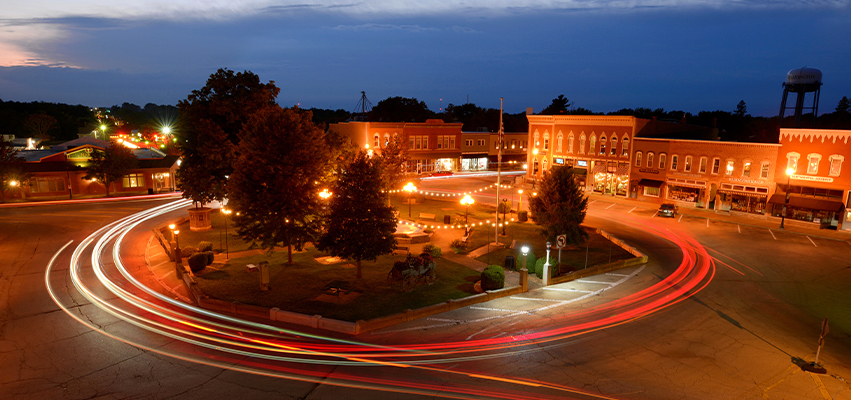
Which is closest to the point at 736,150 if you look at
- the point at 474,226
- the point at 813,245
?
the point at 813,245

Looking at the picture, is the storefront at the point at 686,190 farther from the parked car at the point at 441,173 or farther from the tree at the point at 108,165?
the tree at the point at 108,165

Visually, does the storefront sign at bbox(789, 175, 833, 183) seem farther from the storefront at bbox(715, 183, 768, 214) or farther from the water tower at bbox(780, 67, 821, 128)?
the water tower at bbox(780, 67, 821, 128)

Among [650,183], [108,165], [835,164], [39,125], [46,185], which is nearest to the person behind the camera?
[835,164]

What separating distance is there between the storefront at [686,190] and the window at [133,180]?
186 ft

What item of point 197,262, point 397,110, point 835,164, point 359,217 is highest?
→ point 397,110

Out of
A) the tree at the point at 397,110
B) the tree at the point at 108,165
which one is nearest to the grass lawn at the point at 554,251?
the tree at the point at 108,165

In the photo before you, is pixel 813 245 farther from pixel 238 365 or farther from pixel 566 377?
pixel 238 365

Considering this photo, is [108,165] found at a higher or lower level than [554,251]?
higher

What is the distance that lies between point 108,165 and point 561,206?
1799 inches

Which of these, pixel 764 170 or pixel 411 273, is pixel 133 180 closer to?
pixel 411 273

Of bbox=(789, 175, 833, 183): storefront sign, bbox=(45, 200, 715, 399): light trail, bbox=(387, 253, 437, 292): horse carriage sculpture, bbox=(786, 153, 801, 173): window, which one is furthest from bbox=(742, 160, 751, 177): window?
bbox=(387, 253, 437, 292): horse carriage sculpture

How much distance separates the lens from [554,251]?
89.9ft

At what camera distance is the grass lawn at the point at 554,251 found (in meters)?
25.0

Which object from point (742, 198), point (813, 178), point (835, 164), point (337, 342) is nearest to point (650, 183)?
point (742, 198)
